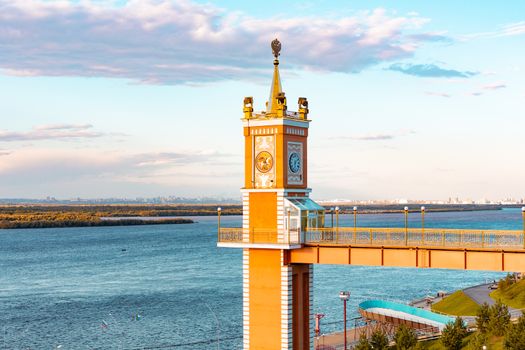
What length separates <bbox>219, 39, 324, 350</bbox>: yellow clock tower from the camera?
158ft

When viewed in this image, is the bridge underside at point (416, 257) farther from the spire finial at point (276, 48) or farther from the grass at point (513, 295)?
the grass at point (513, 295)

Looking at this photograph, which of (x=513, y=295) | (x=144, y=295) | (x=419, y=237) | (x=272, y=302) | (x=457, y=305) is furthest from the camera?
(x=144, y=295)

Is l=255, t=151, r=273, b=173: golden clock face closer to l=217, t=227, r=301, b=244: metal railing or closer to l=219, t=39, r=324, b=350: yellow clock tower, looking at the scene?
l=219, t=39, r=324, b=350: yellow clock tower

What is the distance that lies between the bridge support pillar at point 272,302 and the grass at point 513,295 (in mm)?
44062

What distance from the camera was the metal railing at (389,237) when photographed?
4331 centimetres

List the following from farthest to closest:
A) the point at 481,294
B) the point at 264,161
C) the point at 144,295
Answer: the point at 144,295 < the point at 481,294 < the point at 264,161

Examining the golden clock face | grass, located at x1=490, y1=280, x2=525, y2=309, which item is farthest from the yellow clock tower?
grass, located at x1=490, y1=280, x2=525, y2=309

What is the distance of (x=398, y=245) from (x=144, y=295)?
254 feet

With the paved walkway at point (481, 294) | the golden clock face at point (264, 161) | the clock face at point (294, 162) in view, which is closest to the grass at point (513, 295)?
the paved walkway at point (481, 294)

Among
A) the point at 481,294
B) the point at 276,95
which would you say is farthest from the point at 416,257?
the point at 481,294

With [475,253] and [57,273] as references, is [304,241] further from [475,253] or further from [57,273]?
[57,273]

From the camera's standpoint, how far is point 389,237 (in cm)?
4634

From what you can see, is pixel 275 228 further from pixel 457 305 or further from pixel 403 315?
pixel 457 305

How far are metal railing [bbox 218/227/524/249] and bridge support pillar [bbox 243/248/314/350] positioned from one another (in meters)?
1.11
